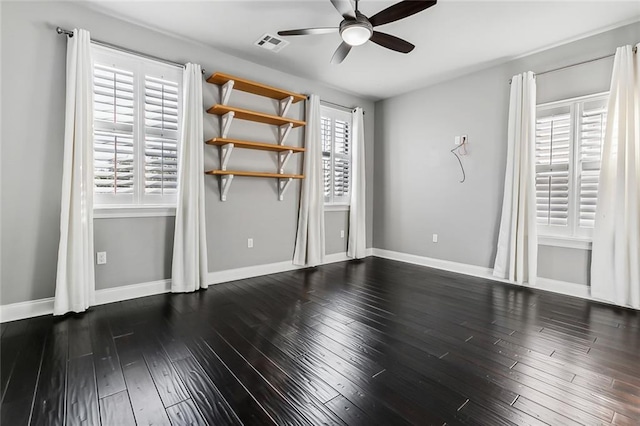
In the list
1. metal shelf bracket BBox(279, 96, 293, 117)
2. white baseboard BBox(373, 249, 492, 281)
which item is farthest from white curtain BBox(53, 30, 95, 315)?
white baseboard BBox(373, 249, 492, 281)

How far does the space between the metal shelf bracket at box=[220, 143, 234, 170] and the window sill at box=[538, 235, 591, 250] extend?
3.88 meters

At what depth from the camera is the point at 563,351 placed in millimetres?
2127

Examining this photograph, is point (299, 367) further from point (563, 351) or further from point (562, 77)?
point (562, 77)

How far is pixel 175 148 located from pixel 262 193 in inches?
48.2

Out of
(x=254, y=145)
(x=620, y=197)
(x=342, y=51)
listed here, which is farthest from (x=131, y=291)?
(x=620, y=197)

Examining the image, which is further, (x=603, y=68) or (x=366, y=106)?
(x=366, y=106)

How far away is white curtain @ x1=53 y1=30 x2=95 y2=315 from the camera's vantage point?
2.61 meters

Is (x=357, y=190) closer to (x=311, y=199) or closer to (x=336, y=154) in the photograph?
(x=336, y=154)

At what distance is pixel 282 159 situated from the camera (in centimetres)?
425

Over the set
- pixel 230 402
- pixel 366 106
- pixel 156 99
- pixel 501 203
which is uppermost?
pixel 366 106

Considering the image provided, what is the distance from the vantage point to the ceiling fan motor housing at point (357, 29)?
2.41 meters

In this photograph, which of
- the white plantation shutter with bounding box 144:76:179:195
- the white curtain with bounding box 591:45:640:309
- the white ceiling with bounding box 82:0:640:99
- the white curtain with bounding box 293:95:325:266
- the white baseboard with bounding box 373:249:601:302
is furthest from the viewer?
the white curtain with bounding box 293:95:325:266

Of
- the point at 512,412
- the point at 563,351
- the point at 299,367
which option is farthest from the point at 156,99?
the point at 563,351

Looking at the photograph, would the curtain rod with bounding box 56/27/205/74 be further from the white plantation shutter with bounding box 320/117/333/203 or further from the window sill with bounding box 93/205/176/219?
the white plantation shutter with bounding box 320/117/333/203
